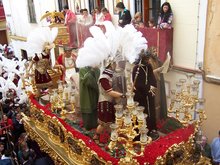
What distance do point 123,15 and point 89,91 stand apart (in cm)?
348

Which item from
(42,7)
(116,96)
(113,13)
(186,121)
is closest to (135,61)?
(116,96)

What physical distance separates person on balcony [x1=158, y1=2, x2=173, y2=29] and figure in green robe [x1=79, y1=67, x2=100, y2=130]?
2.55m

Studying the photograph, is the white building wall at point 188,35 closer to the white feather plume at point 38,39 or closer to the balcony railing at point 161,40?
the balcony railing at point 161,40

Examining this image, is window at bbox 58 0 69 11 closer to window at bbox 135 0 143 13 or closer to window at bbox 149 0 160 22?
window at bbox 135 0 143 13

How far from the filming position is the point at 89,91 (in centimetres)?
439

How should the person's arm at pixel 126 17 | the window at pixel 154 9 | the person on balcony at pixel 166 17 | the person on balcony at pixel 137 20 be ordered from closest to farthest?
the person on balcony at pixel 166 17 → the person on balcony at pixel 137 20 → the window at pixel 154 9 → the person's arm at pixel 126 17

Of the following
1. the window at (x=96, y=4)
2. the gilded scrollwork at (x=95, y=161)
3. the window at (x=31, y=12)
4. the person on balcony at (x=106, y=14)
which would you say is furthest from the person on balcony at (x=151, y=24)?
the window at (x=31, y=12)

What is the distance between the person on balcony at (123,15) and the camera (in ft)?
23.6

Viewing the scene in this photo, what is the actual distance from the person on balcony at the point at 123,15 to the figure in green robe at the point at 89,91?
3180 mm

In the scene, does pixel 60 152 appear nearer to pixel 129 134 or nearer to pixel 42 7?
pixel 129 134

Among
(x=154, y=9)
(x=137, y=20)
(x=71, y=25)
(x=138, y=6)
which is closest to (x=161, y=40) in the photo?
(x=137, y=20)

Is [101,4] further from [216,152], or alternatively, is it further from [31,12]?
[31,12]

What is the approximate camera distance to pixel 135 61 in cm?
400

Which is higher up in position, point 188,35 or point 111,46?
point 111,46
